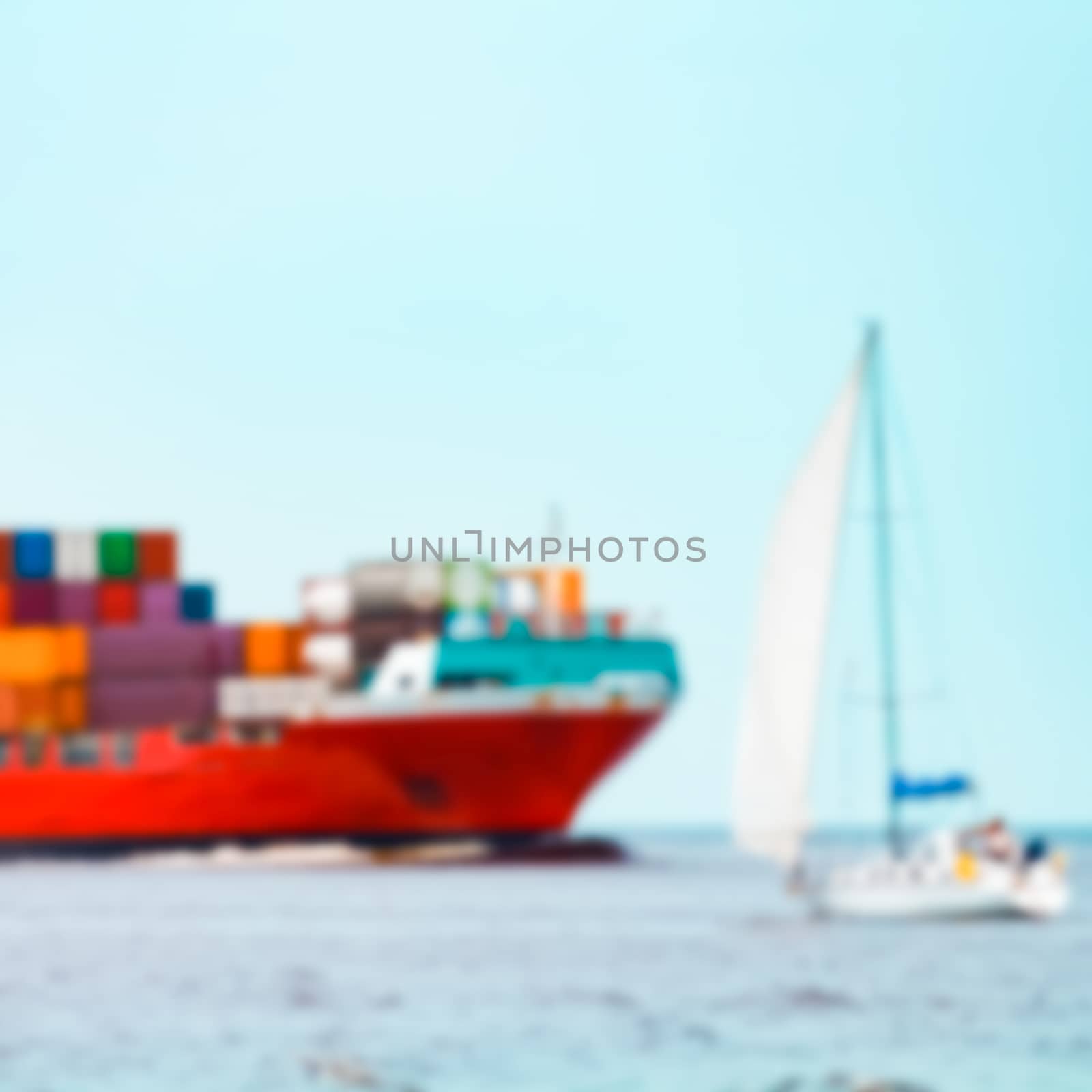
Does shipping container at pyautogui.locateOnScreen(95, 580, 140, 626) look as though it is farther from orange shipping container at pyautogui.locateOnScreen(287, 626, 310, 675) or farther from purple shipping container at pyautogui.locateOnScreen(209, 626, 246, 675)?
orange shipping container at pyautogui.locateOnScreen(287, 626, 310, 675)

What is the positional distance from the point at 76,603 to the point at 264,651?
4.21 meters

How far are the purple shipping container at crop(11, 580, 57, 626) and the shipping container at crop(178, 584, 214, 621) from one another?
2.68 m

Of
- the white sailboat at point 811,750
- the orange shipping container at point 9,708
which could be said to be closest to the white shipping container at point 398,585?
the orange shipping container at point 9,708

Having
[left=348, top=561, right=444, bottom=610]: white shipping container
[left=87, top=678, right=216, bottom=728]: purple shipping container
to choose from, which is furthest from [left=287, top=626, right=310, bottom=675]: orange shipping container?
[left=87, top=678, right=216, bottom=728]: purple shipping container

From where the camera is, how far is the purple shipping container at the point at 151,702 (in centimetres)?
5903

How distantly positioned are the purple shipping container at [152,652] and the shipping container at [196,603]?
2.11ft

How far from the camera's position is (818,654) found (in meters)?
35.9

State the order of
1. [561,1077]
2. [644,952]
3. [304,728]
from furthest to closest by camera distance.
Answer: [304,728] → [644,952] → [561,1077]

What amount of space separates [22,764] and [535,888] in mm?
12631

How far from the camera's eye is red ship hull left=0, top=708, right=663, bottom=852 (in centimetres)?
5731

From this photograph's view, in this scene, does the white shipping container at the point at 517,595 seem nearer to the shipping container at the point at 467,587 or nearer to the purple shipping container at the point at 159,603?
the shipping container at the point at 467,587

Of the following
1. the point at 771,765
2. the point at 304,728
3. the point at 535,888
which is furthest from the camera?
the point at 304,728

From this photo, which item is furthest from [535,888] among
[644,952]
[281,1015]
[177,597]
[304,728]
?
[281,1015]

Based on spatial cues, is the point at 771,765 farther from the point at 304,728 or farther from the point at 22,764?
the point at 22,764
